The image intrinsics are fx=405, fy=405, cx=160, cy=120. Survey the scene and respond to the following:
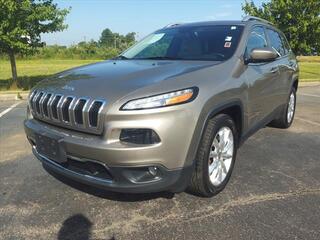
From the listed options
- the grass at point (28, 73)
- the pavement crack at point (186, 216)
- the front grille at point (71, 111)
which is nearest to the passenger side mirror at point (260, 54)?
the pavement crack at point (186, 216)

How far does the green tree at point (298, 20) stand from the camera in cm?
1805

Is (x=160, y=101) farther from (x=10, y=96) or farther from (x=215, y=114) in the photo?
(x=10, y=96)

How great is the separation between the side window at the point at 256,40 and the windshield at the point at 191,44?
0.56ft

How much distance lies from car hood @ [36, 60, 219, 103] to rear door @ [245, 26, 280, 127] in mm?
690

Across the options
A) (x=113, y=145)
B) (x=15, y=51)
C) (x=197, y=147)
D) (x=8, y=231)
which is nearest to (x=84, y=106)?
(x=113, y=145)

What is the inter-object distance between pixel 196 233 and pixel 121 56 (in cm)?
272

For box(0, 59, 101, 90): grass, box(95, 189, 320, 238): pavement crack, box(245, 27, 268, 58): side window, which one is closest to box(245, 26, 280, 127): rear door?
box(245, 27, 268, 58): side window

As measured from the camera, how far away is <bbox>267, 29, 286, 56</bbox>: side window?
5.70 metres

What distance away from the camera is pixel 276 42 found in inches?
235

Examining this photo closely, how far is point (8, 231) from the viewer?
3.33 metres

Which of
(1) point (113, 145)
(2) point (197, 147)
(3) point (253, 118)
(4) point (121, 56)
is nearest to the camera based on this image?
(1) point (113, 145)

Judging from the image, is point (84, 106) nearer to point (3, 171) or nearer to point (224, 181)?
point (224, 181)

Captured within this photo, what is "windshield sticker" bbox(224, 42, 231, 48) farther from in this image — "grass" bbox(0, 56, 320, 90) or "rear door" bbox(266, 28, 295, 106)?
"grass" bbox(0, 56, 320, 90)

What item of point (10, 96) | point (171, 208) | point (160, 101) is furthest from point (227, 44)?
point (10, 96)
